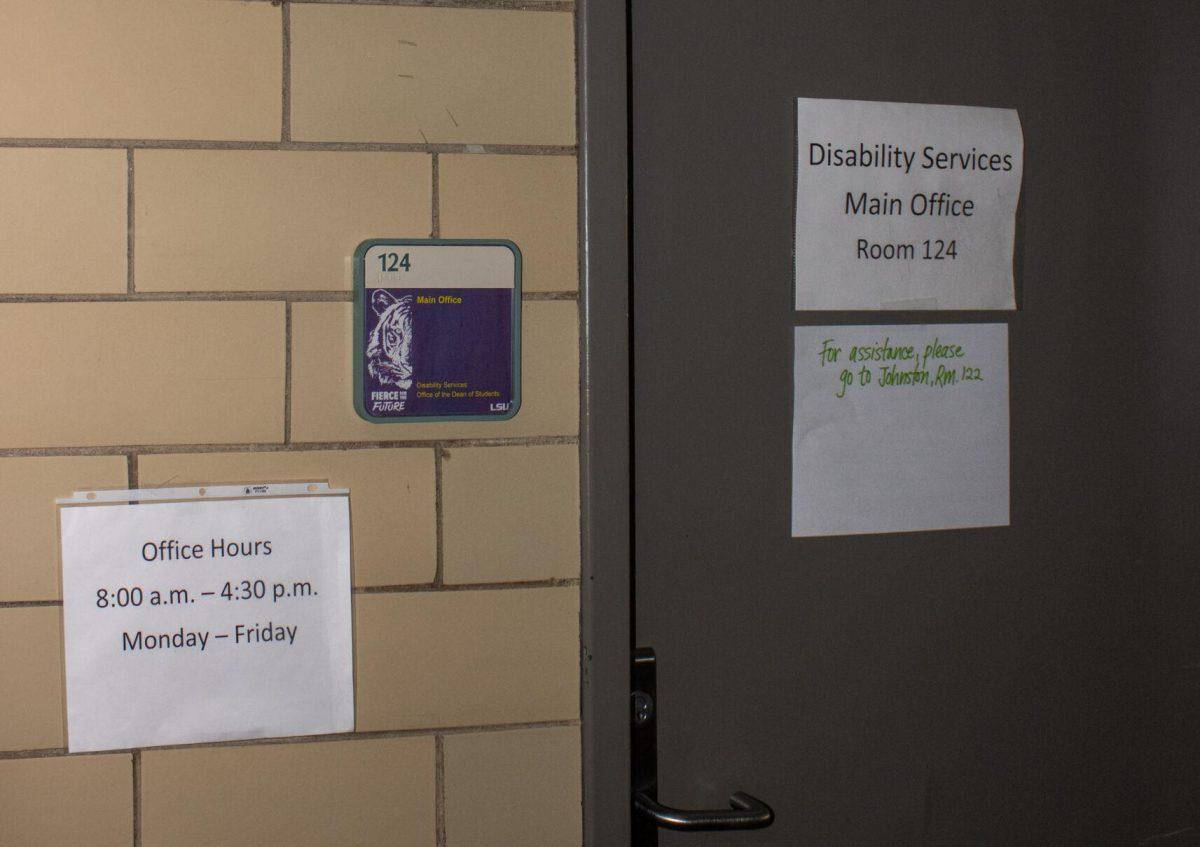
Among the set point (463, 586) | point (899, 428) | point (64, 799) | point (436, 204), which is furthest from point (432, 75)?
point (64, 799)

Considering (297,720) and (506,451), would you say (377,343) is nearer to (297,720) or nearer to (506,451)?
(506,451)

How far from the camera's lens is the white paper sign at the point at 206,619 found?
36.4 inches

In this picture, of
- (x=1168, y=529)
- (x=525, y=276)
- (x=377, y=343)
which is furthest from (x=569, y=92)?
(x=1168, y=529)

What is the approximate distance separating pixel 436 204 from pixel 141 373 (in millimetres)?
396

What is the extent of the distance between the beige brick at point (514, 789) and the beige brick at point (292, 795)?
0.11 ft

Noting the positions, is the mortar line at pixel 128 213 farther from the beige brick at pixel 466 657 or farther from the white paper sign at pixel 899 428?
the white paper sign at pixel 899 428

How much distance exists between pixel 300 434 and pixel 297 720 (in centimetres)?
34

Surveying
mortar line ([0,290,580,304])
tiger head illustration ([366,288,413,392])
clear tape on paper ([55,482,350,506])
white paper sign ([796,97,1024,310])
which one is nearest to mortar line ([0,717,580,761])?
clear tape on paper ([55,482,350,506])

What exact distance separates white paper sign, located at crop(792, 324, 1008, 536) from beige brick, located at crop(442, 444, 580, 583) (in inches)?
11.8

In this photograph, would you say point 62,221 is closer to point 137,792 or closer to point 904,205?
point 137,792

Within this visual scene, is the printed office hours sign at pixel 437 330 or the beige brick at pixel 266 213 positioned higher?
the beige brick at pixel 266 213

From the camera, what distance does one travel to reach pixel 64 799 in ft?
3.03

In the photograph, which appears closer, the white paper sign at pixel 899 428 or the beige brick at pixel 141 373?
the beige brick at pixel 141 373

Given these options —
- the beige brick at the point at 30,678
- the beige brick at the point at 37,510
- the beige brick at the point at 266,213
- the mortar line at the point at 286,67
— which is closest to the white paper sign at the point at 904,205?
the beige brick at the point at 266,213
